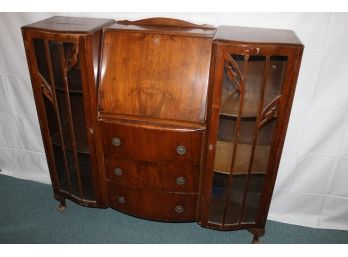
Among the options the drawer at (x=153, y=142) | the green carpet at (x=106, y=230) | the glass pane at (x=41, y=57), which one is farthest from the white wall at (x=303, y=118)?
the drawer at (x=153, y=142)

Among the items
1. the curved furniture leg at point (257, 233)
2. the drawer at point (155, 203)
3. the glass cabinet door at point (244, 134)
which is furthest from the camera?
the curved furniture leg at point (257, 233)

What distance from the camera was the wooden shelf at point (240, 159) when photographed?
1.68m

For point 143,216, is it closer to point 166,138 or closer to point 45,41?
point 166,138

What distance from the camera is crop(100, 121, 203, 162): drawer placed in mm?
1547

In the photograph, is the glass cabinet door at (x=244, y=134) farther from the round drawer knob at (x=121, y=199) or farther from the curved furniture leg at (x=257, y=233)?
the round drawer knob at (x=121, y=199)

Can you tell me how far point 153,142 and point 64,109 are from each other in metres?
0.71

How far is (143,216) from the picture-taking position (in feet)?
6.17

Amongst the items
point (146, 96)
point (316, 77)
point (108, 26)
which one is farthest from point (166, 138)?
point (316, 77)

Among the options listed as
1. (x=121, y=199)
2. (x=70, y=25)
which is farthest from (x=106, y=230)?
(x=70, y=25)

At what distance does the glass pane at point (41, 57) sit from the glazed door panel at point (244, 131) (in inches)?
39.7

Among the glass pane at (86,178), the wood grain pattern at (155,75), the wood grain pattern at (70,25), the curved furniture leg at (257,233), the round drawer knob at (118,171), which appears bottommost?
the curved furniture leg at (257,233)

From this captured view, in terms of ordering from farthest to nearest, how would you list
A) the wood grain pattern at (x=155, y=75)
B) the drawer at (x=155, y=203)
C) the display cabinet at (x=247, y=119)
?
the drawer at (x=155, y=203), the wood grain pattern at (x=155, y=75), the display cabinet at (x=247, y=119)

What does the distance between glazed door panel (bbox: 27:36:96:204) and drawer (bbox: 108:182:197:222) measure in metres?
0.26

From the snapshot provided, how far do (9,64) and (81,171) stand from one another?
3.29 feet
